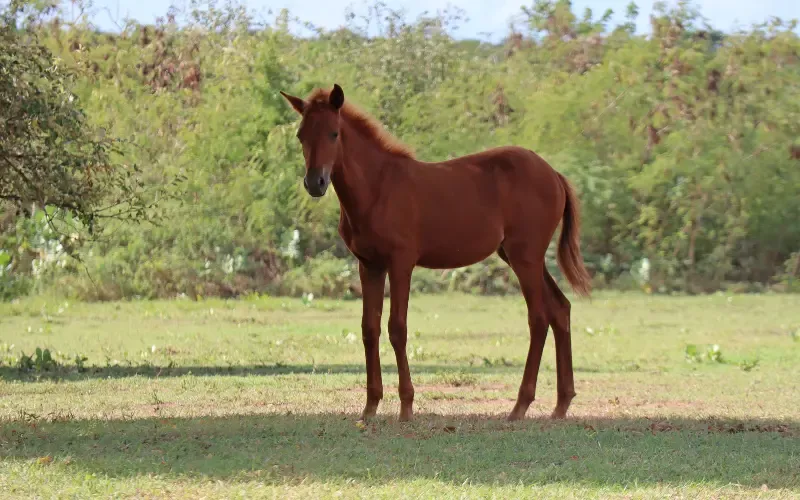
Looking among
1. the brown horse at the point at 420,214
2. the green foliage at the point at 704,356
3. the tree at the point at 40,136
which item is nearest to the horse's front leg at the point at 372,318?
the brown horse at the point at 420,214

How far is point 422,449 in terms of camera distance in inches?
328

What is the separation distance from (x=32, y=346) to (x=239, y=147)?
10737mm

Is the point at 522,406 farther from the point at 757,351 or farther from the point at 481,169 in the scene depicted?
the point at 757,351

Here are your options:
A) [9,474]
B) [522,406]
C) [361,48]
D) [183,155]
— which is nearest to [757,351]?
[522,406]

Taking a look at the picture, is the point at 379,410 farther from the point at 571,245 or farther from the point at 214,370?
the point at 214,370

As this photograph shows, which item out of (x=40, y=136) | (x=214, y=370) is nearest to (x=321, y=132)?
(x=40, y=136)

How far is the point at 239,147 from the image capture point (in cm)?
2736

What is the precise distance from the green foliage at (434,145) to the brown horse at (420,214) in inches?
546

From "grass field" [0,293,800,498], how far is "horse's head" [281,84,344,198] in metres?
1.84

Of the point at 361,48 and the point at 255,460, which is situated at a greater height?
the point at 361,48

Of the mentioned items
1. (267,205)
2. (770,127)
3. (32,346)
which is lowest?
(32,346)

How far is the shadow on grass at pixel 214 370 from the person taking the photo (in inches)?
552

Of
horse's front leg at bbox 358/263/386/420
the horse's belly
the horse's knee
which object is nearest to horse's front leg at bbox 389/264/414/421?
the horse's knee

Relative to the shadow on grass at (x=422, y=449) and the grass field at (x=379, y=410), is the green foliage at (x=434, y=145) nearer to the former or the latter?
the grass field at (x=379, y=410)
